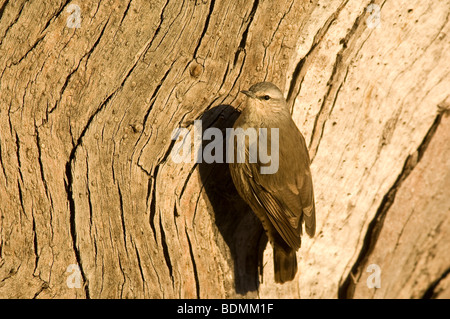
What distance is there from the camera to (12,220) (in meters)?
3.75

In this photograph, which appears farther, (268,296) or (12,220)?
(268,296)

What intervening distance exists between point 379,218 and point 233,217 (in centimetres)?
155

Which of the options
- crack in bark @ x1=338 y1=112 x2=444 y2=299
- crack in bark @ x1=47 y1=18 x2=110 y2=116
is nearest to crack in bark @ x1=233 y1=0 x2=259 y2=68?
crack in bark @ x1=47 y1=18 x2=110 y2=116

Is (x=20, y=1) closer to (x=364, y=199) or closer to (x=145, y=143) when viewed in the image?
(x=145, y=143)

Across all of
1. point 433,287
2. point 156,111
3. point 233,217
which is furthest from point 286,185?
point 433,287

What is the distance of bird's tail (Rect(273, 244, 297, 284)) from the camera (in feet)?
13.5

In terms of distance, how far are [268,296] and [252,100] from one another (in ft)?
6.13

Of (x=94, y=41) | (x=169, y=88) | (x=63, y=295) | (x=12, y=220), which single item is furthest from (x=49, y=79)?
(x=63, y=295)

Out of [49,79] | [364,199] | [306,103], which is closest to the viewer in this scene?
[49,79]

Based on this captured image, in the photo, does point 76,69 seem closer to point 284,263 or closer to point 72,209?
point 72,209

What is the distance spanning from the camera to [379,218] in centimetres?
470

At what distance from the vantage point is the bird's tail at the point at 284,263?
162 inches

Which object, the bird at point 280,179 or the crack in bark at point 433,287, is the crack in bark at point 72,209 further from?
the crack in bark at point 433,287

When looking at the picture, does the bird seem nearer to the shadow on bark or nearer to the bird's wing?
the bird's wing
